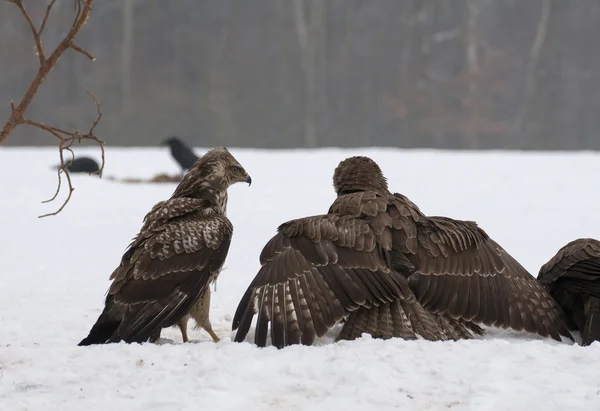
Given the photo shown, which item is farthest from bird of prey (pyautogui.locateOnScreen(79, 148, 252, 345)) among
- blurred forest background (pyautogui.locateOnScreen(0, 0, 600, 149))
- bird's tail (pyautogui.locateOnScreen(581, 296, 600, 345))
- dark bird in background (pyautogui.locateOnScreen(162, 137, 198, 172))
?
blurred forest background (pyautogui.locateOnScreen(0, 0, 600, 149))

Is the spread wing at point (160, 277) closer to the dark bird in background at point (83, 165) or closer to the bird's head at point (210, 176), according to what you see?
the bird's head at point (210, 176)

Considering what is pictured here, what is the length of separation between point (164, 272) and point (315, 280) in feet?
3.23

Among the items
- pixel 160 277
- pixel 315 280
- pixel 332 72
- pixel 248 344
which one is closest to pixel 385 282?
pixel 315 280

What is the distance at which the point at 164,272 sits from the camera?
5473mm

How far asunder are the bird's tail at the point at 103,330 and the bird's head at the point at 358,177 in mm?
2007

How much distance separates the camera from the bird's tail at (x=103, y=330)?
17.4 ft

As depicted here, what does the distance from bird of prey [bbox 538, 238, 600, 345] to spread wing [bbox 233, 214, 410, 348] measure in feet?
3.97

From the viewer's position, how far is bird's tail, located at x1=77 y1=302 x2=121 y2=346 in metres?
5.29

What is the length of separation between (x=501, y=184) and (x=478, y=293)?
9563 millimetres

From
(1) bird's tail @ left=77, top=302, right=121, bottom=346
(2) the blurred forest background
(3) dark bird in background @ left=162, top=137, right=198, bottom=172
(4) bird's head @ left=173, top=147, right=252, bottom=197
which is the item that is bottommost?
(1) bird's tail @ left=77, top=302, right=121, bottom=346

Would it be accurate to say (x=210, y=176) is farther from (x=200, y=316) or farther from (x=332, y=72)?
(x=332, y=72)

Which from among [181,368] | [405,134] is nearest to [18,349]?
[181,368]

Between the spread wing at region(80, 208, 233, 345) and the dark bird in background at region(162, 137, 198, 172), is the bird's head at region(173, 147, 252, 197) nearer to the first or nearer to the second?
the spread wing at region(80, 208, 233, 345)

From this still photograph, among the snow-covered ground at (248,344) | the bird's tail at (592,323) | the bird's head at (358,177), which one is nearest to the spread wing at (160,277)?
the snow-covered ground at (248,344)
